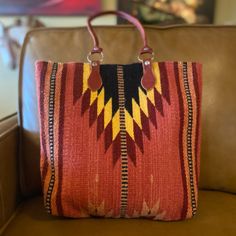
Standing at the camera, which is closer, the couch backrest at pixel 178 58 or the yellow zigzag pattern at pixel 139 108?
the yellow zigzag pattern at pixel 139 108

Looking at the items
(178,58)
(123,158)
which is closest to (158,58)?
(178,58)

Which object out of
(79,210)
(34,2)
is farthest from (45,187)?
(34,2)

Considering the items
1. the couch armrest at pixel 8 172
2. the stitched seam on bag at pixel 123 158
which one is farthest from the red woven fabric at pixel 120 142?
the couch armrest at pixel 8 172

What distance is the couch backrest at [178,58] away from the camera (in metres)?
0.86

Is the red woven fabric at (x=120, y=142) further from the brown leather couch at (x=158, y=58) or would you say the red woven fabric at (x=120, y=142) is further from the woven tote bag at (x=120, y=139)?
the brown leather couch at (x=158, y=58)

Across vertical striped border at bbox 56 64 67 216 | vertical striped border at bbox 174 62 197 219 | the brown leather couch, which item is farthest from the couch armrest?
vertical striped border at bbox 174 62 197 219

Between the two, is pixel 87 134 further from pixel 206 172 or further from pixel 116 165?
pixel 206 172

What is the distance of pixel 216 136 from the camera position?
0.86 meters

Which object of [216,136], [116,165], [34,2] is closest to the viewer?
[116,165]

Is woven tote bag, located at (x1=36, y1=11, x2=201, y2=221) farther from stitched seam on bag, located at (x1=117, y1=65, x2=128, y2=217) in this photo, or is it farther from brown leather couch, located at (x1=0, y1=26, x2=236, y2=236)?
brown leather couch, located at (x1=0, y1=26, x2=236, y2=236)

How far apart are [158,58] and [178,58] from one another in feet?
0.18

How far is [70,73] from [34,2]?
0.68 meters

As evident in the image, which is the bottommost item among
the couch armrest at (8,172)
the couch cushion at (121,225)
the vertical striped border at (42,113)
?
the couch cushion at (121,225)

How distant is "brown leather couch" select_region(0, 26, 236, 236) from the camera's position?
822mm
